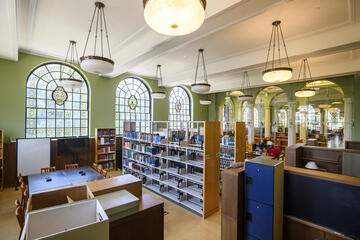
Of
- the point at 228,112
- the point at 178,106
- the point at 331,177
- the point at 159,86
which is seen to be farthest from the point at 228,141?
the point at 228,112

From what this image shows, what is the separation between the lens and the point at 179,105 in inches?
436

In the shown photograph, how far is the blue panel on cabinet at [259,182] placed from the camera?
7.13 ft

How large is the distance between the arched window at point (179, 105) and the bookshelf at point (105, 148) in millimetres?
3979

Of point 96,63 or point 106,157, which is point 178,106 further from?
point 96,63

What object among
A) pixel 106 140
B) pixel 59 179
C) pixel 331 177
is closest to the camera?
pixel 331 177

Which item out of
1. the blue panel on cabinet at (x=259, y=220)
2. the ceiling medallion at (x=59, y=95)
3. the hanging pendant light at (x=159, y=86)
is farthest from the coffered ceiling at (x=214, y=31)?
the blue panel on cabinet at (x=259, y=220)

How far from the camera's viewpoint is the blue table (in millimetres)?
3715

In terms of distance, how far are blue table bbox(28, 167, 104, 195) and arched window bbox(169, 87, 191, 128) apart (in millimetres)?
6395

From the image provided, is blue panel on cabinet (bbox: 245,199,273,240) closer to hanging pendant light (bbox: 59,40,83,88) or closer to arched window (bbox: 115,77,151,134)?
hanging pendant light (bbox: 59,40,83,88)

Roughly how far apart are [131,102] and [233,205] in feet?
24.4

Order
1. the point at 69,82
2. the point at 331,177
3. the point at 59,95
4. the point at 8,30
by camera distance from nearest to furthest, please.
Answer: the point at 331,177
the point at 8,30
the point at 69,82
the point at 59,95

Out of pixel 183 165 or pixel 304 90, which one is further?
pixel 304 90

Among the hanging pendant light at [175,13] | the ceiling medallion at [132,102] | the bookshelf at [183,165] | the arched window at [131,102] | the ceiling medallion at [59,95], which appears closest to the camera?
the hanging pendant light at [175,13]

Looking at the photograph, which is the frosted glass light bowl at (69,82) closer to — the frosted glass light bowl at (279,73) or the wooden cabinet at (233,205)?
the wooden cabinet at (233,205)
